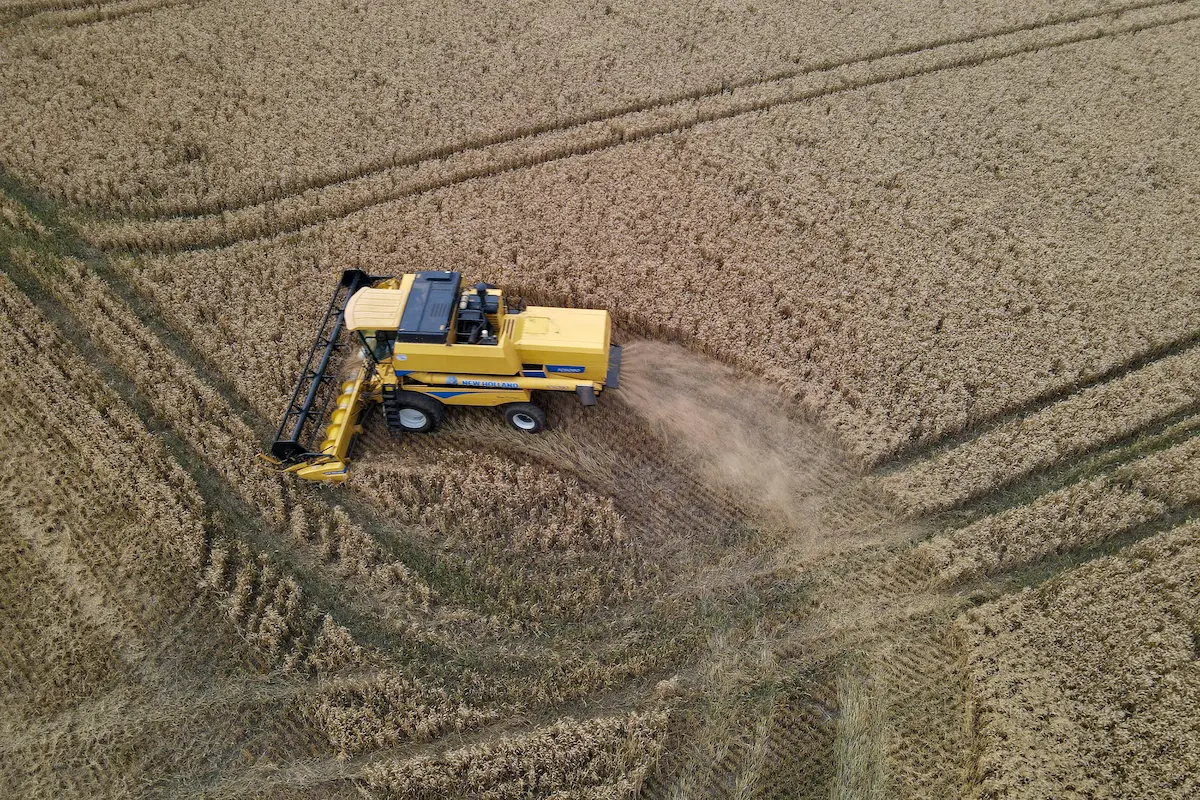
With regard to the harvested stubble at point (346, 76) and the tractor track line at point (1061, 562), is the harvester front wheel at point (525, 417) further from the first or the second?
the harvested stubble at point (346, 76)

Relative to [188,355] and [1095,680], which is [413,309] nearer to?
[188,355]

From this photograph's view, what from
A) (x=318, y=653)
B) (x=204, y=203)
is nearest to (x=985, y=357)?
(x=318, y=653)

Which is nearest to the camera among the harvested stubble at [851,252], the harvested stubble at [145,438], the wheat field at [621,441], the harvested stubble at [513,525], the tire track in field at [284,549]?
the wheat field at [621,441]

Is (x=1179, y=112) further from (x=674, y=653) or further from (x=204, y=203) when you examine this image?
(x=204, y=203)

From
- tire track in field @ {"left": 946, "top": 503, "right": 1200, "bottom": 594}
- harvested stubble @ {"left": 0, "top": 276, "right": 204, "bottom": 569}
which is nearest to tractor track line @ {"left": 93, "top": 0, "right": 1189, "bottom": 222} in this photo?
harvested stubble @ {"left": 0, "top": 276, "right": 204, "bottom": 569}

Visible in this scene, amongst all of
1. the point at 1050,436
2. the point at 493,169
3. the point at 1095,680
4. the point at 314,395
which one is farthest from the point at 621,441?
the point at 493,169

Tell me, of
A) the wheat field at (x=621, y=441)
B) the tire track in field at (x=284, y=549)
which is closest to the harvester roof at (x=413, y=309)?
the wheat field at (x=621, y=441)

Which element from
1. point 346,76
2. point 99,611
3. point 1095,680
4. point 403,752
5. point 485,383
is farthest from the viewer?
point 346,76
